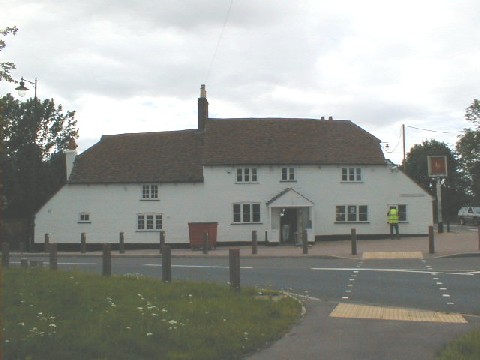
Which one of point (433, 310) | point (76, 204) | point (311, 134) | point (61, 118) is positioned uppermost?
point (61, 118)

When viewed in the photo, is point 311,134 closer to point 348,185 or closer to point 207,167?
point 348,185

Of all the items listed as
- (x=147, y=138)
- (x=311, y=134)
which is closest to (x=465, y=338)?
(x=311, y=134)

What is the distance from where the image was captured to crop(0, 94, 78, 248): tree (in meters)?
44.6

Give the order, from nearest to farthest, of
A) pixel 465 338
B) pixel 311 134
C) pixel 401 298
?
pixel 465 338 < pixel 401 298 < pixel 311 134

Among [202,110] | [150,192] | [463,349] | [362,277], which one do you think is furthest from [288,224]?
[463,349]

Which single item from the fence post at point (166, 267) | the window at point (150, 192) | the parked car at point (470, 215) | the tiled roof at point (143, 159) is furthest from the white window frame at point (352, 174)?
the parked car at point (470, 215)

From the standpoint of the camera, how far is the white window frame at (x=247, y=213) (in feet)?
135

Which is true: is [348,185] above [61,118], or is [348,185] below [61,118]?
below

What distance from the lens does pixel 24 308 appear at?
10.7 meters

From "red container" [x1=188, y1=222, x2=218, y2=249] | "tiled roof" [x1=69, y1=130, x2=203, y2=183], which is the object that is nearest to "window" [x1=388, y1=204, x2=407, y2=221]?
"tiled roof" [x1=69, y1=130, x2=203, y2=183]

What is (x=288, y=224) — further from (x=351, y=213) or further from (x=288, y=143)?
(x=288, y=143)

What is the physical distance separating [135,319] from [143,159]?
33918 mm

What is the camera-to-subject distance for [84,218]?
4247 centimetres

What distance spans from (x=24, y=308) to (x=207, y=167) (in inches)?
1206
